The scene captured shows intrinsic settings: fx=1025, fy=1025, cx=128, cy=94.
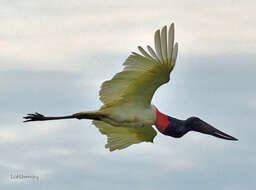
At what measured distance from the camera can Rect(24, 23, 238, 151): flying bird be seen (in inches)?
1106

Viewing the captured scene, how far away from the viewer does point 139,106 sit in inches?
1188

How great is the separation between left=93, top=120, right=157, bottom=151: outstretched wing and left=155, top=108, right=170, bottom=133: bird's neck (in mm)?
1093

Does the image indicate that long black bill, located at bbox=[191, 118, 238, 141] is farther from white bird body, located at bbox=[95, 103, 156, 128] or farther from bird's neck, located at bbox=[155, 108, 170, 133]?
white bird body, located at bbox=[95, 103, 156, 128]

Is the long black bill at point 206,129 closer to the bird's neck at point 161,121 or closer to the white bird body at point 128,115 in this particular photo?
the bird's neck at point 161,121

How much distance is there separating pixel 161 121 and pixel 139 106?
3.42ft

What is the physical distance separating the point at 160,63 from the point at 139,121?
2480mm

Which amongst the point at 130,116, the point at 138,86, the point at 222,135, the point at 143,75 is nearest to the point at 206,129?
the point at 222,135

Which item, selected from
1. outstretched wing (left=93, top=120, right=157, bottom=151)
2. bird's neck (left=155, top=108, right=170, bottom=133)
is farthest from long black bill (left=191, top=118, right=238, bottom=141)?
bird's neck (left=155, top=108, right=170, bottom=133)

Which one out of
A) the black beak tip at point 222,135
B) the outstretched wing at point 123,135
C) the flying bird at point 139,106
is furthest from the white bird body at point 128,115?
the black beak tip at point 222,135

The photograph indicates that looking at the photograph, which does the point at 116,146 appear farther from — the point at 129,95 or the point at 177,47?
the point at 177,47

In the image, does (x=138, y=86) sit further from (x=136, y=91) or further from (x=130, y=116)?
(x=130, y=116)

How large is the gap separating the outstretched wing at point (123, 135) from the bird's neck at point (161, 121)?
109 centimetres

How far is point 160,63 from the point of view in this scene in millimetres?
28344

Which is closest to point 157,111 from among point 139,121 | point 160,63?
point 139,121
